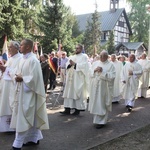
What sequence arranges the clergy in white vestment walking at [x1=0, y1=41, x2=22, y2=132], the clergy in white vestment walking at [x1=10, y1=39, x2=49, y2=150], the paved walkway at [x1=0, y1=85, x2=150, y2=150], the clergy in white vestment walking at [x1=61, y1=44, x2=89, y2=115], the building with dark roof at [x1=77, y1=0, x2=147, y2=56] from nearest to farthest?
the clergy in white vestment walking at [x1=10, y1=39, x2=49, y2=150]
the paved walkway at [x1=0, y1=85, x2=150, y2=150]
the clergy in white vestment walking at [x1=0, y1=41, x2=22, y2=132]
the clergy in white vestment walking at [x1=61, y1=44, x2=89, y2=115]
the building with dark roof at [x1=77, y1=0, x2=147, y2=56]

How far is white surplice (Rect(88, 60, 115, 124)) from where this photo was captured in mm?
7176

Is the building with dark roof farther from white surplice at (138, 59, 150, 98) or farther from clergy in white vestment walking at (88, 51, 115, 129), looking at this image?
clergy in white vestment walking at (88, 51, 115, 129)

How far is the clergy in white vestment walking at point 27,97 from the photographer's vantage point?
16.6 feet

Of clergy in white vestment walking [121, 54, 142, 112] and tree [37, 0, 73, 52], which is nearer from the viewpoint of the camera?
clergy in white vestment walking [121, 54, 142, 112]

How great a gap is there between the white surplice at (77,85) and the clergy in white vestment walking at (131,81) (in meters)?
1.69

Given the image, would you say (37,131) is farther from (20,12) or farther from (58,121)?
(20,12)

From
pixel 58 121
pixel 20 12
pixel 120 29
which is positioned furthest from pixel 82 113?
pixel 120 29

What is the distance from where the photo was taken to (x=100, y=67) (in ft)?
23.8

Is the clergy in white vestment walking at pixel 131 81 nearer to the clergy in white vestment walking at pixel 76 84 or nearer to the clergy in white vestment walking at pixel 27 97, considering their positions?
the clergy in white vestment walking at pixel 76 84

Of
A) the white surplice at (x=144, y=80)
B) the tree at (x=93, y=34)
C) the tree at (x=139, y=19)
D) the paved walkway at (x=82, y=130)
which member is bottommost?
the paved walkway at (x=82, y=130)

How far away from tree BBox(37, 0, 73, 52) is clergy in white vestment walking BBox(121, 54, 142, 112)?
1613cm

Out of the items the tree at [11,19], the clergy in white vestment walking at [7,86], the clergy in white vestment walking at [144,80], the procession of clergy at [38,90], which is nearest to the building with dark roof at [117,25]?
the tree at [11,19]

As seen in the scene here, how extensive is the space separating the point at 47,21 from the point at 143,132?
21.2 metres

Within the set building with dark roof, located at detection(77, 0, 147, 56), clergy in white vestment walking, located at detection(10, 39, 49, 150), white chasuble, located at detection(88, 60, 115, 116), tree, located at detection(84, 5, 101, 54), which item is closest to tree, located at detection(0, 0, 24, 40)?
white chasuble, located at detection(88, 60, 115, 116)
